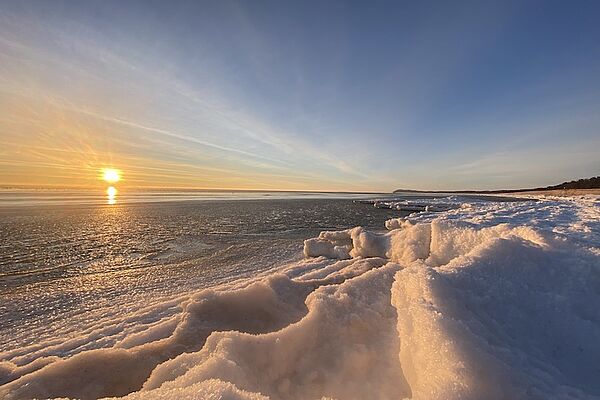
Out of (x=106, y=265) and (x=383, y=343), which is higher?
(x=383, y=343)

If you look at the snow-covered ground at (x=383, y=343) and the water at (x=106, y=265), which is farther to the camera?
the water at (x=106, y=265)

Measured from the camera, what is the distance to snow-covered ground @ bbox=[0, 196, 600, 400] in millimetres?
1914

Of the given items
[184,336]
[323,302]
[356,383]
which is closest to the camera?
[356,383]

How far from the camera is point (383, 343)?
2697 millimetres

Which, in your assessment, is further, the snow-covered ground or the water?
the water

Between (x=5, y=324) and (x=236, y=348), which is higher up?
(x=236, y=348)

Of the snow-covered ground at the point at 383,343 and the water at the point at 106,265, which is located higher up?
the snow-covered ground at the point at 383,343

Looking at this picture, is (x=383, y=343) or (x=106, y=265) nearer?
(x=383, y=343)

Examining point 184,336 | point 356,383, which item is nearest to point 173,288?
point 184,336

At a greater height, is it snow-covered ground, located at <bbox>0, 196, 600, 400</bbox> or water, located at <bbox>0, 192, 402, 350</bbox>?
snow-covered ground, located at <bbox>0, 196, 600, 400</bbox>

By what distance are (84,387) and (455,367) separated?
10.4 ft

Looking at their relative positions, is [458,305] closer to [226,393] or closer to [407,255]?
[226,393]

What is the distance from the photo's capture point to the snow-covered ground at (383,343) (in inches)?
75.4

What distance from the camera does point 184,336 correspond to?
11.1 feet
